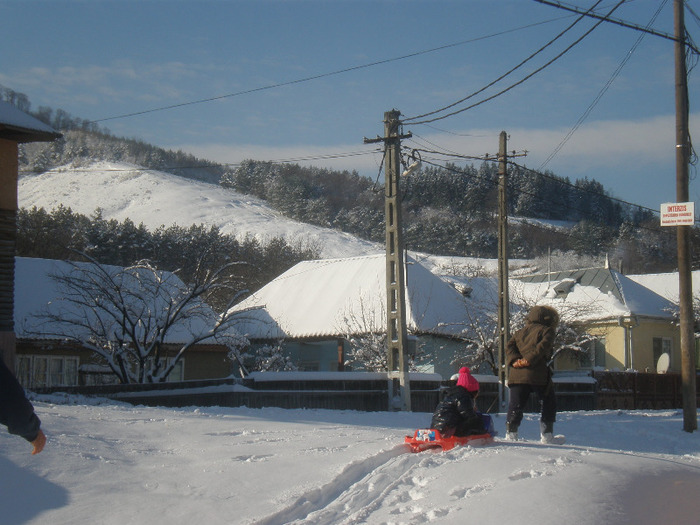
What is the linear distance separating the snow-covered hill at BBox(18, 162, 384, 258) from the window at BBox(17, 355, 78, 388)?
5845cm

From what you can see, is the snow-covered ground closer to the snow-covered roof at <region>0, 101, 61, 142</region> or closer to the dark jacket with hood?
the dark jacket with hood

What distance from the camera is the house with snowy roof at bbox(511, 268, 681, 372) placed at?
35.7 meters

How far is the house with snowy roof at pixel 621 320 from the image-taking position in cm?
3569

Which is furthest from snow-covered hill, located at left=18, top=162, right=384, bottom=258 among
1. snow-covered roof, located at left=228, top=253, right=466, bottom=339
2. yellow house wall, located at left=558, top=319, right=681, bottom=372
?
yellow house wall, located at left=558, top=319, right=681, bottom=372

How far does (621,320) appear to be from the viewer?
3562 cm

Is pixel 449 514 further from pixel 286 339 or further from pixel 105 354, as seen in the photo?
pixel 286 339

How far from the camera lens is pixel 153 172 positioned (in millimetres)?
134750

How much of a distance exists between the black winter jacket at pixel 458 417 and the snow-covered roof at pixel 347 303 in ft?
64.8

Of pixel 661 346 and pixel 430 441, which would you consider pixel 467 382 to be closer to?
pixel 430 441

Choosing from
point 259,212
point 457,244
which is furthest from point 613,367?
point 259,212

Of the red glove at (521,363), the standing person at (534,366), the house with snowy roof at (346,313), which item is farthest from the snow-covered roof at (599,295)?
the red glove at (521,363)

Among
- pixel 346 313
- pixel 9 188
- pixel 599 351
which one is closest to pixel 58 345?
pixel 346 313

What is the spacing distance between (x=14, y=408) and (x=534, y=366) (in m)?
6.77

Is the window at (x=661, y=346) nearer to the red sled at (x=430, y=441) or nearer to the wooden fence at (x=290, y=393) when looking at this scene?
the wooden fence at (x=290, y=393)
